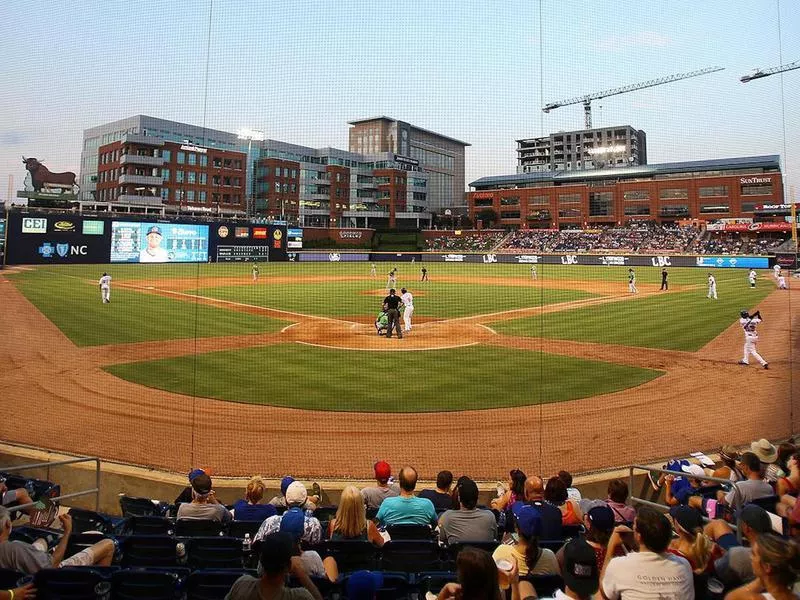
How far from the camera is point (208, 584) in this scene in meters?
3.34

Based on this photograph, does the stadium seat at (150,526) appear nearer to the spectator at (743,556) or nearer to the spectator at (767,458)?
the spectator at (743,556)

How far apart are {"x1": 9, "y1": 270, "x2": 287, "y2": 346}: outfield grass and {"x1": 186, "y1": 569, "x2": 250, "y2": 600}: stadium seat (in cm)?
1066

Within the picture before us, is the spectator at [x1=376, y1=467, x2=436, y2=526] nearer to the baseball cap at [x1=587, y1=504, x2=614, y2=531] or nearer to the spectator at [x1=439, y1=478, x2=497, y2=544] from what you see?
the spectator at [x1=439, y1=478, x2=497, y2=544]

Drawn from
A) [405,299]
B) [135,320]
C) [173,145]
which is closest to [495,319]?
[405,299]

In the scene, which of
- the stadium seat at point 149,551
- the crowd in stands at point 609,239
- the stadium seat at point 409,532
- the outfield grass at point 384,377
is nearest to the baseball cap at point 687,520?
the stadium seat at point 409,532

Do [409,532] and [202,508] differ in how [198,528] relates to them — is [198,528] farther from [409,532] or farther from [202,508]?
[409,532]

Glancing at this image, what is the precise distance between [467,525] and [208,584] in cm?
194

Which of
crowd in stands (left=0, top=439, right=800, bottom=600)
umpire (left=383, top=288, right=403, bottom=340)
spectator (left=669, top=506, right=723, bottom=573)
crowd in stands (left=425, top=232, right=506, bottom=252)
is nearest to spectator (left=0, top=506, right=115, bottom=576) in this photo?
crowd in stands (left=0, top=439, right=800, bottom=600)

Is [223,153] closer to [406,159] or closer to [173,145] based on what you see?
[173,145]

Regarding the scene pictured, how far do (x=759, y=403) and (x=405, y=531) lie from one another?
9470 millimetres

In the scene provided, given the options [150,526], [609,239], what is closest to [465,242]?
[609,239]

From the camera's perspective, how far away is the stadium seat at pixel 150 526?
15.5ft

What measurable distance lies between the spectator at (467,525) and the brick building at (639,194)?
72.5 m

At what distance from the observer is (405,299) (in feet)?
58.0
